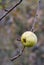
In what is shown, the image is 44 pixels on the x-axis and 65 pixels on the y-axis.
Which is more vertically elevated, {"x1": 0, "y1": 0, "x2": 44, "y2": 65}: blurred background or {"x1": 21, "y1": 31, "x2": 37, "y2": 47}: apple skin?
{"x1": 21, "y1": 31, "x2": 37, "y2": 47}: apple skin

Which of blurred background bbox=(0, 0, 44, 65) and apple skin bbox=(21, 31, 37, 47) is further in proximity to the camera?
blurred background bbox=(0, 0, 44, 65)

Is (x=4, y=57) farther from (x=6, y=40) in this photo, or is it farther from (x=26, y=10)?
(x=26, y=10)

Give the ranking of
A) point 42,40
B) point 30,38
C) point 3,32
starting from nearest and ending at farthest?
point 30,38, point 3,32, point 42,40

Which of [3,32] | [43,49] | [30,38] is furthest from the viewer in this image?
[43,49]

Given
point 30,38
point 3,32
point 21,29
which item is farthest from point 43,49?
point 30,38

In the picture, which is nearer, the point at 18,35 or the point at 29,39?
the point at 29,39

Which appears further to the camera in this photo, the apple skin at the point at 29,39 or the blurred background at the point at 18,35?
the blurred background at the point at 18,35

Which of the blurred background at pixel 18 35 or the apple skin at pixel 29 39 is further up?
the apple skin at pixel 29 39

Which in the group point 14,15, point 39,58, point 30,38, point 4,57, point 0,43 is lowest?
point 39,58

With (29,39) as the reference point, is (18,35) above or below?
below

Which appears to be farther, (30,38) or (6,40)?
(6,40)

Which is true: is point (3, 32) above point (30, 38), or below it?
below
